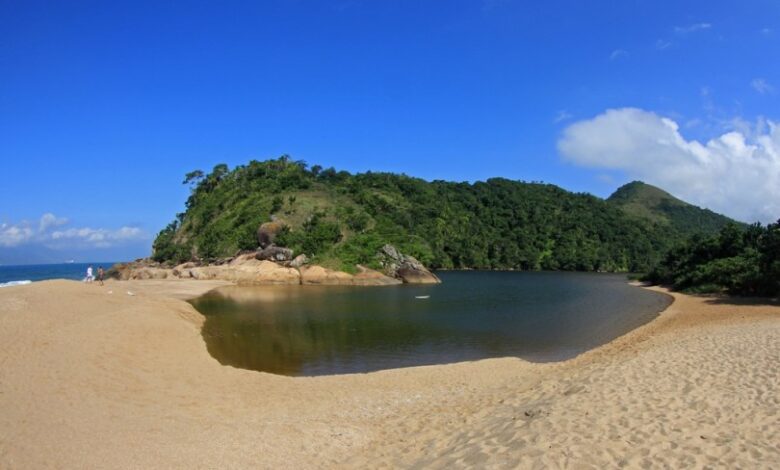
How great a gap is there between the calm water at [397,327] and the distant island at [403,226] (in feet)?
63.6

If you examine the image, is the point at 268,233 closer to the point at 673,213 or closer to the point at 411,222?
the point at 411,222

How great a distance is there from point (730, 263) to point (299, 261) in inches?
2085

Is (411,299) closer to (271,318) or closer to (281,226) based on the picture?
(271,318)

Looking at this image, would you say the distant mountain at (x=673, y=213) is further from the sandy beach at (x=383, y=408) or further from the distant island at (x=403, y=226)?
the sandy beach at (x=383, y=408)

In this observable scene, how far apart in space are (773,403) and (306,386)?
40.8 feet

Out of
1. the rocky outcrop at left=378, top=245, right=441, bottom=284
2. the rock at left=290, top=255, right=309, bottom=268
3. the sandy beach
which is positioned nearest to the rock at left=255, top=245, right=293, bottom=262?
the rock at left=290, top=255, right=309, bottom=268

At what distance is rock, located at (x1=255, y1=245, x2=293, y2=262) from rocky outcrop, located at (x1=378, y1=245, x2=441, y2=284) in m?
14.5

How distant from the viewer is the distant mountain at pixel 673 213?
511 feet

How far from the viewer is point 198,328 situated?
27.4m

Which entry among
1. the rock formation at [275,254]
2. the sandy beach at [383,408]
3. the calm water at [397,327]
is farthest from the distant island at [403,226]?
the sandy beach at [383,408]

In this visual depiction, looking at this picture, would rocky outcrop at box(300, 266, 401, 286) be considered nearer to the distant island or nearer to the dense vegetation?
the distant island

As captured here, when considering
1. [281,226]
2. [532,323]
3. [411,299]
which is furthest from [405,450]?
[281,226]

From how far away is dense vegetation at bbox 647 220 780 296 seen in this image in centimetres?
3662

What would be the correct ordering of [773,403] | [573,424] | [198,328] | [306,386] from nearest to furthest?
[573,424], [773,403], [306,386], [198,328]
